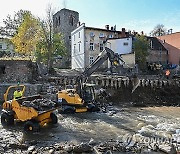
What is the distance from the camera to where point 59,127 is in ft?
42.7

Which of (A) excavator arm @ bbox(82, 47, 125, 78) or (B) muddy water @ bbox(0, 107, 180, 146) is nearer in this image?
(B) muddy water @ bbox(0, 107, 180, 146)

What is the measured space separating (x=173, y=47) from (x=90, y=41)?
13635 millimetres

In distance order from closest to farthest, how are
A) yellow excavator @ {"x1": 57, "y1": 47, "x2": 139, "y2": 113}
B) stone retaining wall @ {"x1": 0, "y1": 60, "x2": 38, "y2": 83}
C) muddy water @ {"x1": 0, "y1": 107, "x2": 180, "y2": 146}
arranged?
muddy water @ {"x1": 0, "y1": 107, "x2": 180, "y2": 146} < yellow excavator @ {"x1": 57, "y1": 47, "x2": 139, "y2": 113} < stone retaining wall @ {"x1": 0, "y1": 60, "x2": 38, "y2": 83}

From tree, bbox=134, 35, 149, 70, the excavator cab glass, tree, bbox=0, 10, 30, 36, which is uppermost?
tree, bbox=0, 10, 30, 36

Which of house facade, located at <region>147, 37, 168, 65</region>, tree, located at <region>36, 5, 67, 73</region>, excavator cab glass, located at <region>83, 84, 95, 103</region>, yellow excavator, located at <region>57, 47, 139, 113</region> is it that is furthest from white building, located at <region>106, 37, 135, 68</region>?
excavator cab glass, located at <region>83, 84, 95, 103</region>

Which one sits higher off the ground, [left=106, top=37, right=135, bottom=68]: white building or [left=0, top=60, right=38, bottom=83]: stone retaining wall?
[left=106, top=37, right=135, bottom=68]: white building

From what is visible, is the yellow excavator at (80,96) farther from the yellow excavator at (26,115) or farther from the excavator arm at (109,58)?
the yellow excavator at (26,115)

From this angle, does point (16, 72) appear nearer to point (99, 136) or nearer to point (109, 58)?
point (109, 58)

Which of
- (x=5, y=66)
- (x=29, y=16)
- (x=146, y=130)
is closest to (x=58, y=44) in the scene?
(x=29, y=16)

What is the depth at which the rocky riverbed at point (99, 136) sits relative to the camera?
9336mm

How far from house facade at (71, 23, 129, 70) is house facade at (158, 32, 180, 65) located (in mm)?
7652

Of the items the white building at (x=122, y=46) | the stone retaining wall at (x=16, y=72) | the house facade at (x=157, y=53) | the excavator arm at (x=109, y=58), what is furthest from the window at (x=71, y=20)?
the excavator arm at (x=109, y=58)

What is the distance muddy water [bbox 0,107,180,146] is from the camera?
11.1 metres

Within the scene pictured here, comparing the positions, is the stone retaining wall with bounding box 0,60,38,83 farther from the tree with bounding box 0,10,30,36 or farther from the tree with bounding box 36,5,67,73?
the tree with bounding box 0,10,30,36
